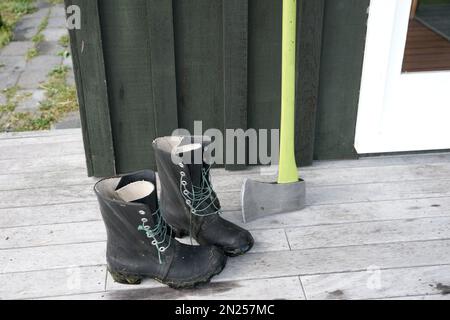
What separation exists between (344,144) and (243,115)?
1.65 ft

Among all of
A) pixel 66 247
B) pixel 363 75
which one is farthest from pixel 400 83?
pixel 66 247

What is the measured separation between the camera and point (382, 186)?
2.19 m

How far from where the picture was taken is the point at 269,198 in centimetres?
197

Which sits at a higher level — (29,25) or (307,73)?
(307,73)

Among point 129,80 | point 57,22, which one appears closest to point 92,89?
point 129,80

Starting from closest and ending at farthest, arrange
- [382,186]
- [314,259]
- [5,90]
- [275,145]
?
[314,259] < [382,186] < [275,145] < [5,90]

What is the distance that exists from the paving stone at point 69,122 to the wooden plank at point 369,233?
1556mm

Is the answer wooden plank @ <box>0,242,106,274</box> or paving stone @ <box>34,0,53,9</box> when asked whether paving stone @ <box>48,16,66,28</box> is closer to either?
paving stone @ <box>34,0,53,9</box>

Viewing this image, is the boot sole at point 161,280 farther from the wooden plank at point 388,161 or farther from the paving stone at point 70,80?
the paving stone at point 70,80

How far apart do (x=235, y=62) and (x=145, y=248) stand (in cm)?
91

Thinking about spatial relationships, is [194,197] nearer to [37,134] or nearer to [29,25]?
[37,134]
